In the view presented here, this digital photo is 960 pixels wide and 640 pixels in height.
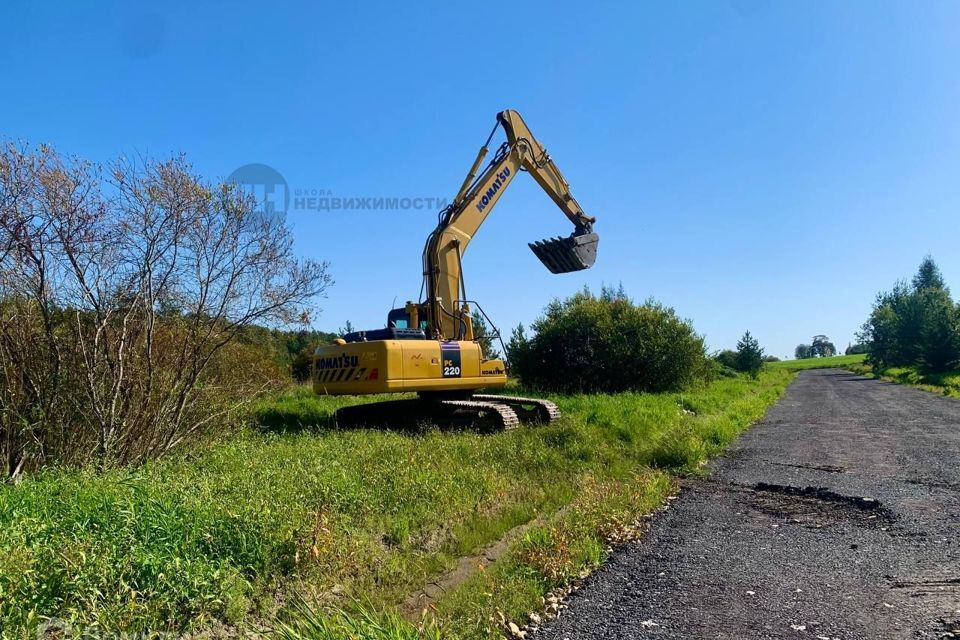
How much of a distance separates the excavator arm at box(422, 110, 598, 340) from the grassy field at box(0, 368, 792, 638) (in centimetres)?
356

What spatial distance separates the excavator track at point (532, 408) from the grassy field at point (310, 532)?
8.63ft

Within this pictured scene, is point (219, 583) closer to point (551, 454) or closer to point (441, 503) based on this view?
point (441, 503)

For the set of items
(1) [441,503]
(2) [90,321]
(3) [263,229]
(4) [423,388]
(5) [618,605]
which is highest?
(3) [263,229]

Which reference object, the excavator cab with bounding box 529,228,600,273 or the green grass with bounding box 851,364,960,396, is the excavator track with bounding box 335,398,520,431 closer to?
the excavator cab with bounding box 529,228,600,273

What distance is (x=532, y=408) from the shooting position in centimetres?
1246

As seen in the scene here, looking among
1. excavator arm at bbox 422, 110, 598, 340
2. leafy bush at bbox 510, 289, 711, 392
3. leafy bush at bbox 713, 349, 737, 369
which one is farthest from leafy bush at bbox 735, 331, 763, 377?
excavator arm at bbox 422, 110, 598, 340

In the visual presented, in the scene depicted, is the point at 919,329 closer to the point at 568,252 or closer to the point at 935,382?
the point at 935,382

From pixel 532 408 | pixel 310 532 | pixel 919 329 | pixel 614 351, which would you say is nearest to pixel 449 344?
pixel 532 408

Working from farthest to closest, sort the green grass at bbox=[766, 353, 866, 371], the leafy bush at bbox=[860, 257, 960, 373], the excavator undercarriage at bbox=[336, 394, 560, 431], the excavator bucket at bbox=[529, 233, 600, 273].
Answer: the green grass at bbox=[766, 353, 866, 371] → the leafy bush at bbox=[860, 257, 960, 373] → the excavator bucket at bbox=[529, 233, 600, 273] → the excavator undercarriage at bbox=[336, 394, 560, 431]

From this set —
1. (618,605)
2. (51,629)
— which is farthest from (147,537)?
(618,605)

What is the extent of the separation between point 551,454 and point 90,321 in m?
6.09

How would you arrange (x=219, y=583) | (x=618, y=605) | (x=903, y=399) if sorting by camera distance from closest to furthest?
(x=219, y=583) → (x=618, y=605) → (x=903, y=399)

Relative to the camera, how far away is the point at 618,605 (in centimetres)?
427

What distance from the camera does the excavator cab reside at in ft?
42.7
